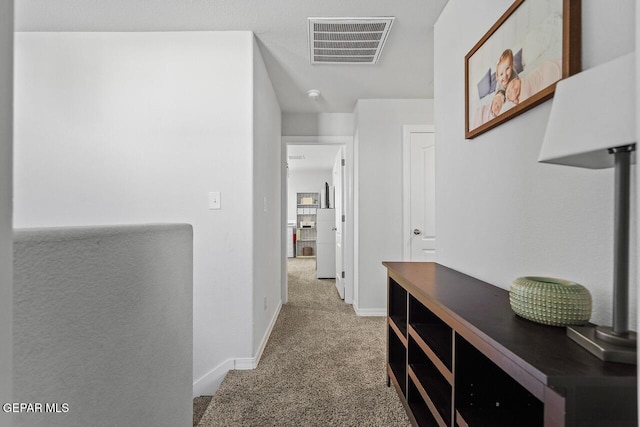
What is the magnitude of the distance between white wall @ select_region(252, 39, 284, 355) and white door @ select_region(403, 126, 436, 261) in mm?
1406

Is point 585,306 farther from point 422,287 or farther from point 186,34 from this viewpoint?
point 186,34

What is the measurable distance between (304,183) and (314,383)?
23.5 ft

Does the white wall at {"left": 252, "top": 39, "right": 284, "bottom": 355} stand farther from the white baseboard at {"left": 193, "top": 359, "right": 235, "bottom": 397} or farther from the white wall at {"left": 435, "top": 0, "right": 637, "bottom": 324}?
the white wall at {"left": 435, "top": 0, "right": 637, "bottom": 324}

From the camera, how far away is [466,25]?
162 centimetres

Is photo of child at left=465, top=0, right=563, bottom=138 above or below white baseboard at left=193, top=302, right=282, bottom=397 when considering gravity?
above

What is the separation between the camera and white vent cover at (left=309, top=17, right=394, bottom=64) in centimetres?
201

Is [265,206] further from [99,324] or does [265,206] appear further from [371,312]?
[99,324]

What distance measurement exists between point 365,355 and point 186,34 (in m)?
2.65

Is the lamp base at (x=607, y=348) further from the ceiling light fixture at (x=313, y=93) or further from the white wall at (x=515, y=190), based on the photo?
the ceiling light fixture at (x=313, y=93)

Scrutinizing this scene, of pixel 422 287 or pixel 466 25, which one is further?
pixel 466 25

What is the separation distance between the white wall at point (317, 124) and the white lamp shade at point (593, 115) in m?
3.28

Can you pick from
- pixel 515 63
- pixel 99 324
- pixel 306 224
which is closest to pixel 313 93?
pixel 515 63

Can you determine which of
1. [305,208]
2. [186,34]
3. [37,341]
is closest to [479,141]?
[37,341]

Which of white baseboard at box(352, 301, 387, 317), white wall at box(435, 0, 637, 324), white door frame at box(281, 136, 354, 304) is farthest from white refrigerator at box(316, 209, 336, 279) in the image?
white wall at box(435, 0, 637, 324)
